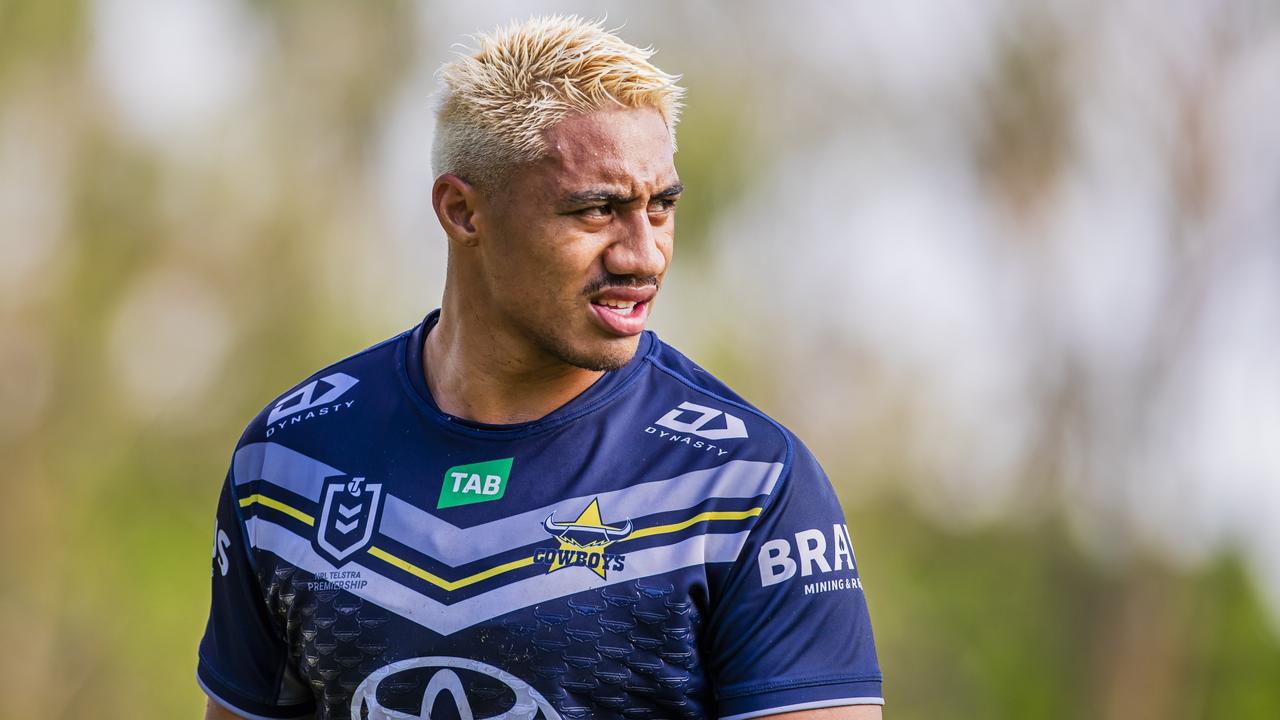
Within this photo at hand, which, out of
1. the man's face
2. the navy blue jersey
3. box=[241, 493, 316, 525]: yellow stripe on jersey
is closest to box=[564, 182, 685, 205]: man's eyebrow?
the man's face

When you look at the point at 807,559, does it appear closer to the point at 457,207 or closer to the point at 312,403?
the point at 457,207

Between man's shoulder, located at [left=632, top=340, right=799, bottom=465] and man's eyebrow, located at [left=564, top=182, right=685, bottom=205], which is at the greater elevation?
man's eyebrow, located at [left=564, top=182, right=685, bottom=205]

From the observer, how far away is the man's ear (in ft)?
10.2

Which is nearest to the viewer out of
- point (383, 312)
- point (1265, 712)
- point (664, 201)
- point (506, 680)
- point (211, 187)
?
point (506, 680)

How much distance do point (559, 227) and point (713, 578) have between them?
0.77 meters

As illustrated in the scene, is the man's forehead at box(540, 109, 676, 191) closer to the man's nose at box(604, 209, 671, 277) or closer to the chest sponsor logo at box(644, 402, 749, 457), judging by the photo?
the man's nose at box(604, 209, 671, 277)

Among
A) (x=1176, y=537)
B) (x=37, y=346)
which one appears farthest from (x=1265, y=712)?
(x=37, y=346)

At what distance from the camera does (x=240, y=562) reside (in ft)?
10.5

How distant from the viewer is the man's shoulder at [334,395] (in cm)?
322

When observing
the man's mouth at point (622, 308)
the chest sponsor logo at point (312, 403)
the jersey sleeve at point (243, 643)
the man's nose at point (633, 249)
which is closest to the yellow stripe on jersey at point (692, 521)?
the man's mouth at point (622, 308)

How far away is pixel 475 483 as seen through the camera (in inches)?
118

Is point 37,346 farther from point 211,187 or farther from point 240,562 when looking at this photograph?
point 240,562

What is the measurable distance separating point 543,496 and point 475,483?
0.50 feet

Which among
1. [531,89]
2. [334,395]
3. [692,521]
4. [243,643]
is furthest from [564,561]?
[531,89]
